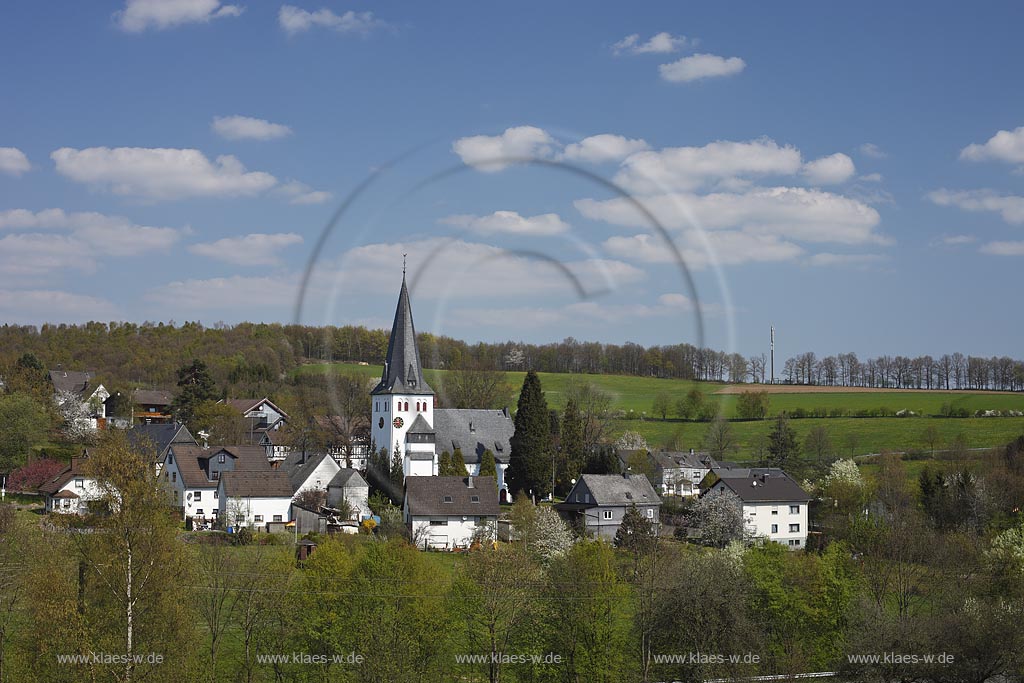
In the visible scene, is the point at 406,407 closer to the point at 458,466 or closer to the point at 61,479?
the point at 458,466

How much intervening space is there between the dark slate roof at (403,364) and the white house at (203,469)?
12.4 metres

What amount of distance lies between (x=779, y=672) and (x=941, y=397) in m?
72.9

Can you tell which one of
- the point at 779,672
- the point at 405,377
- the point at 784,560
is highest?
the point at 405,377

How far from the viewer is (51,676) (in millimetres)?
20500

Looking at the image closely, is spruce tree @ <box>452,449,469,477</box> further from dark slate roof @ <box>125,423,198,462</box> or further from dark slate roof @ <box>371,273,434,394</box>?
dark slate roof @ <box>125,423,198,462</box>

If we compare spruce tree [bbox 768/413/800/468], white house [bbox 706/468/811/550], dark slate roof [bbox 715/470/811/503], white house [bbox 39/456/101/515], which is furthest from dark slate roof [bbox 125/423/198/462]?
spruce tree [bbox 768/413/800/468]

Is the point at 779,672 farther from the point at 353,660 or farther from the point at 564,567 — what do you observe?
the point at 353,660

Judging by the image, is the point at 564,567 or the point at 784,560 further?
the point at 784,560

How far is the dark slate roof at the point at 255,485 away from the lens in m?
50.4

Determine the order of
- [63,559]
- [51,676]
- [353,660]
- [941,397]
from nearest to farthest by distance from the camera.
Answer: [51,676] → [63,559] → [353,660] → [941,397]

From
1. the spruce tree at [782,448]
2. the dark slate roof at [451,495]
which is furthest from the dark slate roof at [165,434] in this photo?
the spruce tree at [782,448]

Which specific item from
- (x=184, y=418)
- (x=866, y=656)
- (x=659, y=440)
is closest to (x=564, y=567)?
(x=866, y=656)

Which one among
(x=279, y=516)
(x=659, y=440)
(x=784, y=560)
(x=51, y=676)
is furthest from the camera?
(x=659, y=440)

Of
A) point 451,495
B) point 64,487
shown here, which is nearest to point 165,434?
point 64,487
